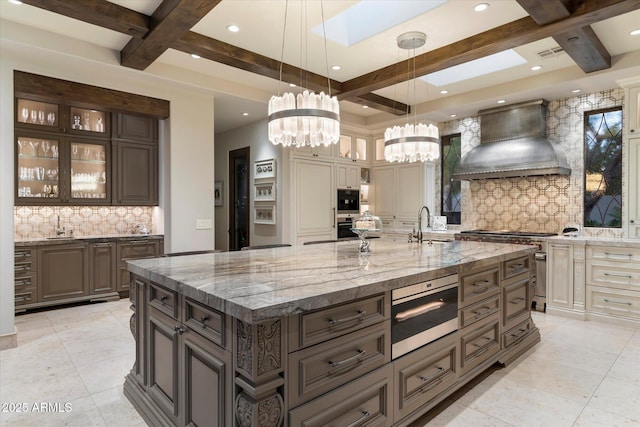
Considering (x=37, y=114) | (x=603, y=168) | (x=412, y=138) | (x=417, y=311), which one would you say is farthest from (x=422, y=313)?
(x=37, y=114)

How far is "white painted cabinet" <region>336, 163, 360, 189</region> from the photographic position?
249 inches

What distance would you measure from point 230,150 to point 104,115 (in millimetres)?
2342

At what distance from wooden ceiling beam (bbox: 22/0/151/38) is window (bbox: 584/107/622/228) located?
543cm

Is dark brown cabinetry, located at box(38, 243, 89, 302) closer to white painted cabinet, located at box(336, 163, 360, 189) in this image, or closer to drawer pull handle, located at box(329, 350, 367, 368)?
white painted cabinet, located at box(336, 163, 360, 189)

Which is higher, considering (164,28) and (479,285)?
(164,28)

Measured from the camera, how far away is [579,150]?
486cm

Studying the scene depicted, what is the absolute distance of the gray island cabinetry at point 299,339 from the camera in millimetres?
1402

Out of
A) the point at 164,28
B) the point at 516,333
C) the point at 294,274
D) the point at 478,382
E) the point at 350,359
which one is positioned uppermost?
the point at 164,28

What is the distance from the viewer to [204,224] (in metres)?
4.88

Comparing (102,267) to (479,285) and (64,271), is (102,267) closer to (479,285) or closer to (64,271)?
(64,271)

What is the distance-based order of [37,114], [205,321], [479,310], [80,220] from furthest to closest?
[80,220] → [37,114] → [479,310] → [205,321]

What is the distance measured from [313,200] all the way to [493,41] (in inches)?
134

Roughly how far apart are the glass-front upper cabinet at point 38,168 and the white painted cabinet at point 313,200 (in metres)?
3.16

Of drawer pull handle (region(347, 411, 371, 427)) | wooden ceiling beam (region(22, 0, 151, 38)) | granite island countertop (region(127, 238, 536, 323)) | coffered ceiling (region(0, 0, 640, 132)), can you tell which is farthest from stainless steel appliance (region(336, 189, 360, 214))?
drawer pull handle (region(347, 411, 371, 427))
